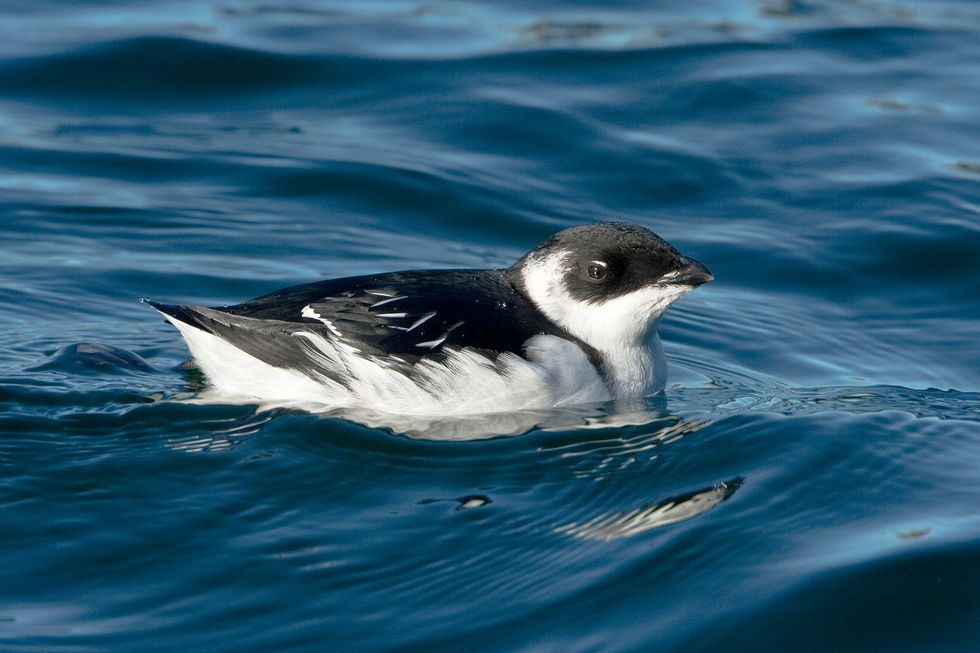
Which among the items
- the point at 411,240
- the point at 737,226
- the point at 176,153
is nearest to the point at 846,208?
the point at 737,226

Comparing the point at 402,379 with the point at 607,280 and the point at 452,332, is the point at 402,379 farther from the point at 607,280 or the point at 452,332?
the point at 607,280

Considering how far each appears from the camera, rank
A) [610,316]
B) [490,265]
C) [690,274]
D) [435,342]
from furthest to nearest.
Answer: [490,265] → [610,316] → [690,274] → [435,342]

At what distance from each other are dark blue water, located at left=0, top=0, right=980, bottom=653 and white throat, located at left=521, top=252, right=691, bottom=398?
1.13ft

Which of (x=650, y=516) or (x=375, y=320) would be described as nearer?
(x=650, y=516)

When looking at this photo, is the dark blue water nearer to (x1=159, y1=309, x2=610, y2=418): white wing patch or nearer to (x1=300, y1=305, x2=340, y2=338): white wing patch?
(x1=159, y1=309, x2=610, y2=418): white wing patch

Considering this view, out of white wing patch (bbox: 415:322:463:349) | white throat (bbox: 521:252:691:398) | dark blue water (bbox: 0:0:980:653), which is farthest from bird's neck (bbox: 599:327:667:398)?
white wing patch (bbox: 415:322:463:349)

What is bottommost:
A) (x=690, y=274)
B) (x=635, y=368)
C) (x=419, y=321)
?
(x=635, y=368)

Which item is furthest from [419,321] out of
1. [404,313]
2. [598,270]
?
[598,270]

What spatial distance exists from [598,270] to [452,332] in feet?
2.82

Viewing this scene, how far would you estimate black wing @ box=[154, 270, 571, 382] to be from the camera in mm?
6590

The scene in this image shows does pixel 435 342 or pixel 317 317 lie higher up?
pixel 317 317

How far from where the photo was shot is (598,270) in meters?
6.98

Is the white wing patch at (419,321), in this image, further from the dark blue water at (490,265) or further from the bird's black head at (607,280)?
the bird's black head at (607,280)

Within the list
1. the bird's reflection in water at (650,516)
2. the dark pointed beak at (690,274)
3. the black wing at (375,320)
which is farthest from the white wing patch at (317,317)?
the dark pointed beak at (690,274)
